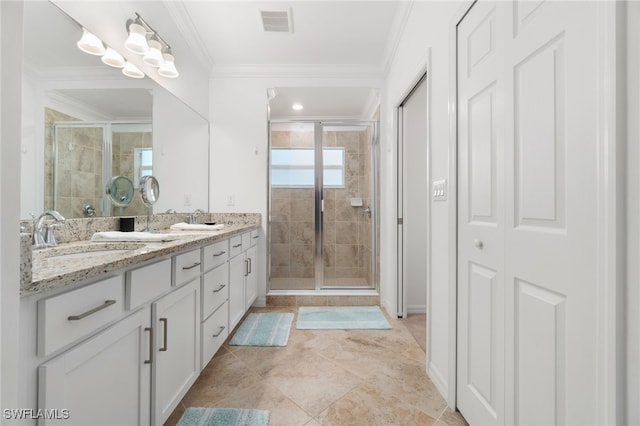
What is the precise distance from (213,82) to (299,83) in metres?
0.92

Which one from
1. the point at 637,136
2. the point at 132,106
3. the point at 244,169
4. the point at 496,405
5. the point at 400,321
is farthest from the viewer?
the point at 244,169

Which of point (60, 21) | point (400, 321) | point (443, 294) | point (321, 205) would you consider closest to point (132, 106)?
point (60, 21)

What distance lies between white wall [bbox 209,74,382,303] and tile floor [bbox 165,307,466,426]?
125cm

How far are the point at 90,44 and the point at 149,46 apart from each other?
501 millimetres

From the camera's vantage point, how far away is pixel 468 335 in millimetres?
1340

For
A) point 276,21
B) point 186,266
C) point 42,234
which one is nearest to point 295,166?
point 276,21

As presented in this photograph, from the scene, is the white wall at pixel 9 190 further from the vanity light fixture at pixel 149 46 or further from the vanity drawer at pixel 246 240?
the vanity drawer at pixel 246 240

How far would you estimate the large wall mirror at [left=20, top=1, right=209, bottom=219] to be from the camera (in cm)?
128

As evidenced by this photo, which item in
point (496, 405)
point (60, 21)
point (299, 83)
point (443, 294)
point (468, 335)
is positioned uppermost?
point (299, 83)

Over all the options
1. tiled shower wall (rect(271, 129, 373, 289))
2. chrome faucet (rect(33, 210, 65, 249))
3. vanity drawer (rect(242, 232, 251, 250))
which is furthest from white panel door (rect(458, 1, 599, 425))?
tiled shower wall (rect(271, 129, 373, 289))

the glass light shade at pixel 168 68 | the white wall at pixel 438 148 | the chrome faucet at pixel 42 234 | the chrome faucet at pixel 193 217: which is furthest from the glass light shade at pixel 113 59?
the white wall at pixel 438 148

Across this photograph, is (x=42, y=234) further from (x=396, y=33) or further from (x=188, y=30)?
(x=396, y=33)

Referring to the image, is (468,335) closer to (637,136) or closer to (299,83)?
(637,136)

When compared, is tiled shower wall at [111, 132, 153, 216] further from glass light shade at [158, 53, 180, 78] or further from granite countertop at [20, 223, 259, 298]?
granite countertop at [20, 223, 259, 298]
